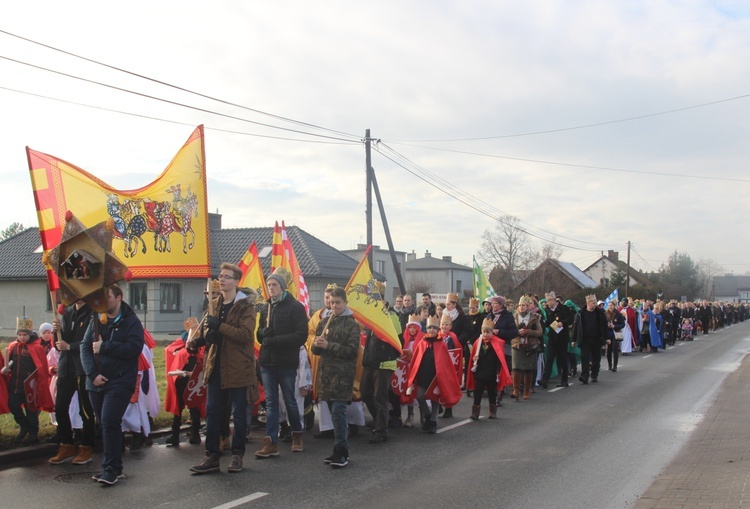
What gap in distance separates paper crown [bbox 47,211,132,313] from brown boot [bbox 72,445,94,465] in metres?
1.83

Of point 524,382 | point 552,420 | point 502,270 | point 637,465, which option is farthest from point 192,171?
point 502,270

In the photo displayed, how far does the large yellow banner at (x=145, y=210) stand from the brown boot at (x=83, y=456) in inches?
70.9

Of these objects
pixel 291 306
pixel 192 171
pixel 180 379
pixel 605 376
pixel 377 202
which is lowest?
pixel 605 376

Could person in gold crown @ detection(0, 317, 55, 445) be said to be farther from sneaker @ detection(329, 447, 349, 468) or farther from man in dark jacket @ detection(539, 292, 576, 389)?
man in dark jacket @ detection(539, 292, 576, 389)

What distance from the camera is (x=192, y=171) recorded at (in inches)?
297

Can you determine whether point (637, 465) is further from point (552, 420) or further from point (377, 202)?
point (377, 202)

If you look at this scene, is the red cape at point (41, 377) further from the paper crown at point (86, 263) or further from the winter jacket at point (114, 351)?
the paper crown at point (86, 263)

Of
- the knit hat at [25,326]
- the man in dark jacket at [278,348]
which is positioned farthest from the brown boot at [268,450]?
the knit hat at [25,326]

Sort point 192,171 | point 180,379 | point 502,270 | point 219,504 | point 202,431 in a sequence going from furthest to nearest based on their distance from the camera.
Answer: point 502,270 < point 202,431 < point 180,379 < point 192,171 < point 219,504

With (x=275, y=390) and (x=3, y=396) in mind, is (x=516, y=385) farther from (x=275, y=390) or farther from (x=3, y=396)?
(x=3, y=396)

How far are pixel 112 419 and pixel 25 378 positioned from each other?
241cm

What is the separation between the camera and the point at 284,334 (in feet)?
25.3

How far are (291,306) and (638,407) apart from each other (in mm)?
6817

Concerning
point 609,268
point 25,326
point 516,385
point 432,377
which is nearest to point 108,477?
point 25,326
